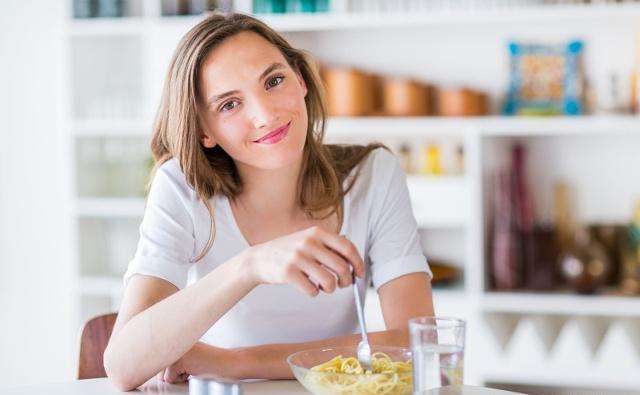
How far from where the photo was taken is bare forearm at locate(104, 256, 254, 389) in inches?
61.5

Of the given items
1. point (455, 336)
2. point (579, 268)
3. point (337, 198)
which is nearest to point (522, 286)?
point (579, 268)

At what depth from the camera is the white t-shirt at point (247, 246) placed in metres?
1.92

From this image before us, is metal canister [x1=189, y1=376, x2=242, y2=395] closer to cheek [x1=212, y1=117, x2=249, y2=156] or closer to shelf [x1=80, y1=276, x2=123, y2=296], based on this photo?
cheek [x1=212, y1=117, x2=249, y2=156]

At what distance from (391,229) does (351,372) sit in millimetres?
572

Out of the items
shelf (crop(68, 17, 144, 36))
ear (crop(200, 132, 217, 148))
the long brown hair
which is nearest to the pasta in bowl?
the long brown hair

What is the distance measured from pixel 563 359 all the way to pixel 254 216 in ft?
5.88

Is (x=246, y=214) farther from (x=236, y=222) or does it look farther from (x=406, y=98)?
(x=406, y=98)

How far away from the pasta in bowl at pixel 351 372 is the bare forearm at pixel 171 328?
156mm

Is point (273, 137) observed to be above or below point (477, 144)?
above

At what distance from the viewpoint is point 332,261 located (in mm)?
1393

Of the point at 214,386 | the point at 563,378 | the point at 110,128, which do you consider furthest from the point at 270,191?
the point at 110,128

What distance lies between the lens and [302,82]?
6.63 feet

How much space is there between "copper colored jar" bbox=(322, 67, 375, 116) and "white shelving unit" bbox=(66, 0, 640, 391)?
0.07 metres

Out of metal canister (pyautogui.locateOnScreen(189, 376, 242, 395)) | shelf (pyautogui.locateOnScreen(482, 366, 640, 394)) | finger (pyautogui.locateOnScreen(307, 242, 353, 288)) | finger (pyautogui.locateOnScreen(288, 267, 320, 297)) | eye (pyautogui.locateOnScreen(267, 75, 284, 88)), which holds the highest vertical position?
eye (pyautogui.locateOnScreen(267, 75, 284, 88))
